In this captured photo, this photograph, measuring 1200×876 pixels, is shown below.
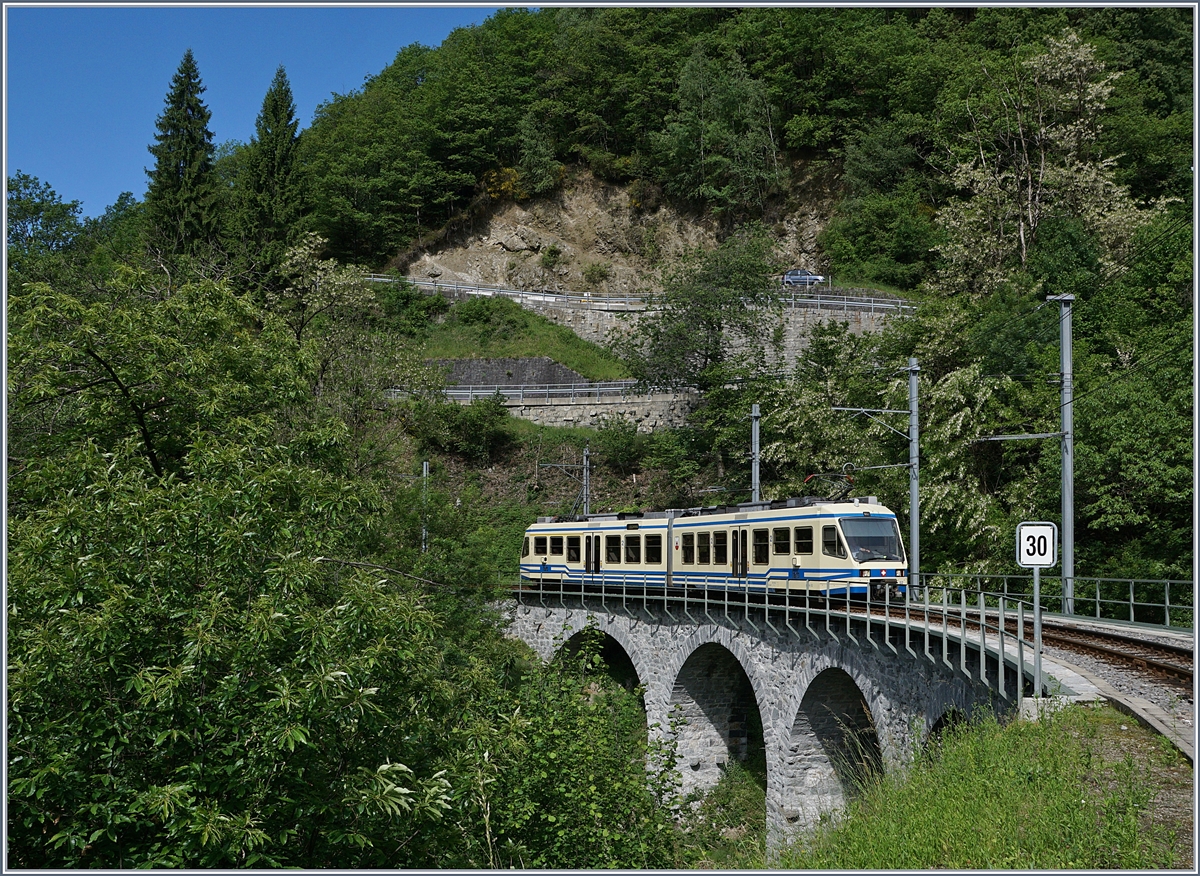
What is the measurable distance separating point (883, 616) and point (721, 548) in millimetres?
8908

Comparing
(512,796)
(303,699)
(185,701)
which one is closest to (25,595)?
(185,701)

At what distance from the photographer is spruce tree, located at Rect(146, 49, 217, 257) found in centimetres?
5591

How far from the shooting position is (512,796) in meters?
13.0

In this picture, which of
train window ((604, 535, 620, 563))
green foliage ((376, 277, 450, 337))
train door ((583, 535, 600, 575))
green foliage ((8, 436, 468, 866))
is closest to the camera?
green foliage ((8, 436, 468, 866))

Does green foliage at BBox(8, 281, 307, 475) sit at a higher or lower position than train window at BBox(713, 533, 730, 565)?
higher

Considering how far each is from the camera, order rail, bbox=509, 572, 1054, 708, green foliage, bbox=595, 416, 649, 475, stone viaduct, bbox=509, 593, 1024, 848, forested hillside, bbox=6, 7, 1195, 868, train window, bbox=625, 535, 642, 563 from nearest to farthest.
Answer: forested hillside, bbox=6, 7, 1195, 868
rail, bbox=509, 572, 1054, 708
stone viaduct, bbox=509, 593, 1024, 848
train window, bbox=625, 535, 642, 563
green foliage, bbox=595, 416, 649, 475

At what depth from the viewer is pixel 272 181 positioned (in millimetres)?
56875

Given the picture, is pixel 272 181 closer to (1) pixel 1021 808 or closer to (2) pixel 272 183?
(2) pixel 272 183

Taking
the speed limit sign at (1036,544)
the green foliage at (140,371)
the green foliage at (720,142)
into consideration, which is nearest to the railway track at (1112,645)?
the speed limit sign at (1036,544)

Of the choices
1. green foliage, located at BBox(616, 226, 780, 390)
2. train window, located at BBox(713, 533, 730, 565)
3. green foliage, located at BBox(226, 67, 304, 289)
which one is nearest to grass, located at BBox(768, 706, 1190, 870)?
train window, located at BBox(713, 533, 730, 565)

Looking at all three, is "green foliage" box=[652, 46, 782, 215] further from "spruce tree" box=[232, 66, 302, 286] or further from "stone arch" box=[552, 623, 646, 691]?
"stone arch" box=[552, 623, 646, 691]

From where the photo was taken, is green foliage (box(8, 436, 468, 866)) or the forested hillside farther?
the forested hillside

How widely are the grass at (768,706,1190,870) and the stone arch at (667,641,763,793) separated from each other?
54.2 ft

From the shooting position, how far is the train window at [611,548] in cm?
3129
